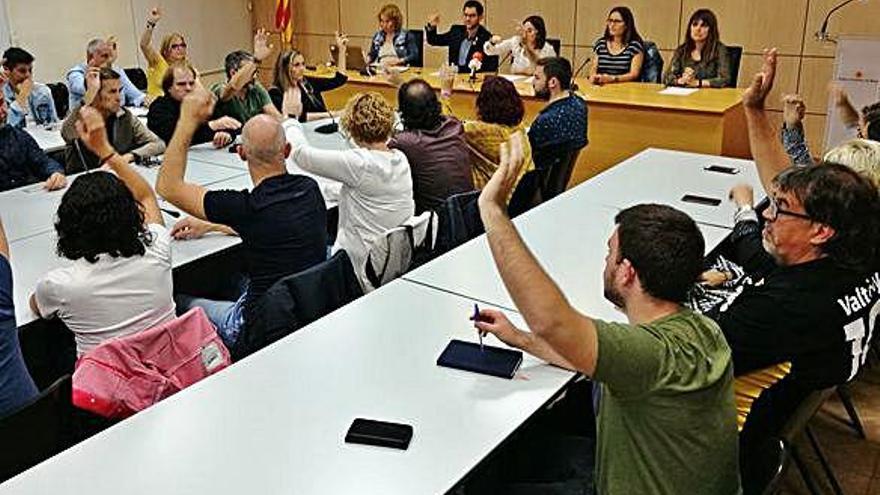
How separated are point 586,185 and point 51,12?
256 inches

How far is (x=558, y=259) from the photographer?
9.70 ft

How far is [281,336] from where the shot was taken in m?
2.59

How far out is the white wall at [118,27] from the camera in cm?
795

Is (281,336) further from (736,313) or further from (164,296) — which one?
(736,313)

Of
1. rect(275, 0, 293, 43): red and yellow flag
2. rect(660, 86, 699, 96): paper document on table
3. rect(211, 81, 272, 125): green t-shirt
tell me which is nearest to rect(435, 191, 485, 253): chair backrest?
rect(211, 81, 272, 125): green t-shirt

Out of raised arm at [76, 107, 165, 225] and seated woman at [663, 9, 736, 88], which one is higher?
seated woman at [663, 9, 736, 88]

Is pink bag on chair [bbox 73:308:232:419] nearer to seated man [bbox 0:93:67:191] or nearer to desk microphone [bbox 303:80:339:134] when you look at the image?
seated man [bbox 0:93:67:191]

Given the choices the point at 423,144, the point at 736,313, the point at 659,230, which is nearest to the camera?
the point at 659,230

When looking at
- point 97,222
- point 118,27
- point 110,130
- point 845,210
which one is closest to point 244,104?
point 110,130

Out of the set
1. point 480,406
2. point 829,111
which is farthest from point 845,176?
point 829,111

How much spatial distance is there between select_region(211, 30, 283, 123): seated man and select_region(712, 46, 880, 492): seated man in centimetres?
355

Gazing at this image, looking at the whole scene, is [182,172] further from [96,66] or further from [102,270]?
[96,66]

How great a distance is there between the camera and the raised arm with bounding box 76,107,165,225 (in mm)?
3098

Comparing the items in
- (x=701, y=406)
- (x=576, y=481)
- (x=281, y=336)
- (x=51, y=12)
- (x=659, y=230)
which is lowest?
(x=576, y=481)
